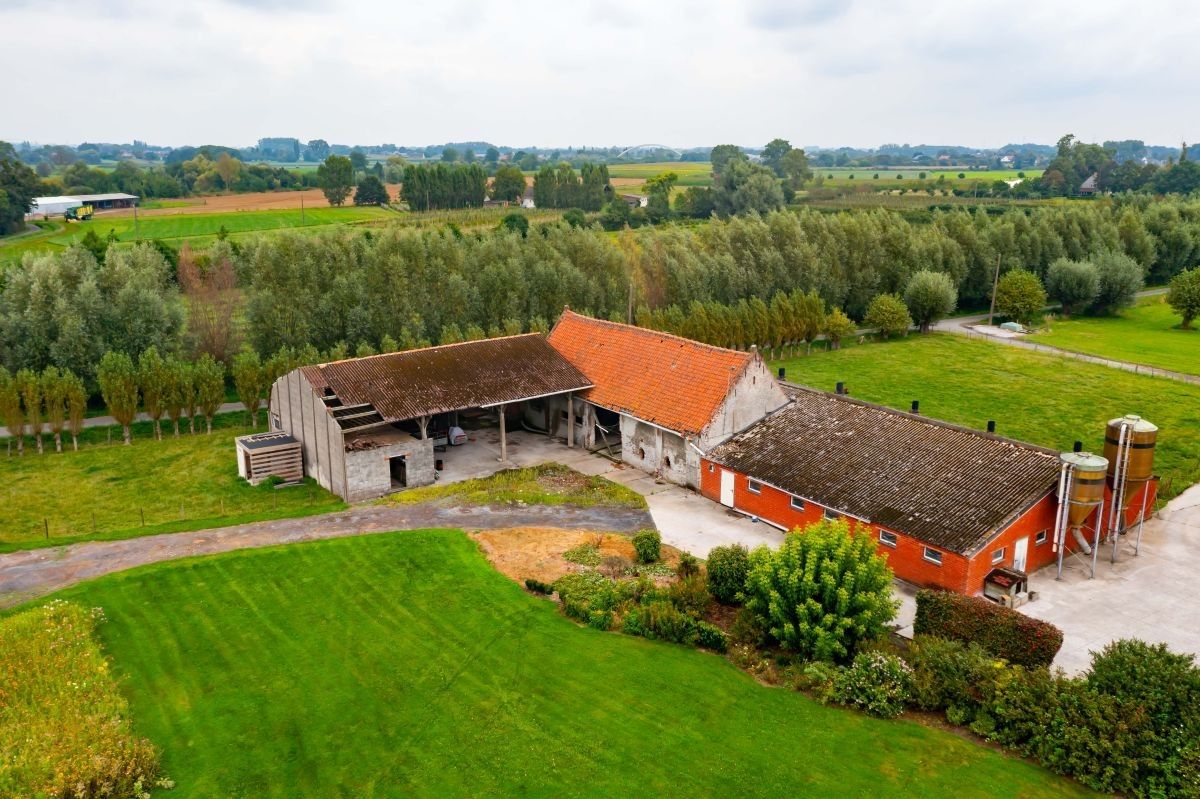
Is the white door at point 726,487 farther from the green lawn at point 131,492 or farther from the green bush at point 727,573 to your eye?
the green lawn at point 131,492

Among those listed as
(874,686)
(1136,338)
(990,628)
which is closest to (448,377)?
(874,686)

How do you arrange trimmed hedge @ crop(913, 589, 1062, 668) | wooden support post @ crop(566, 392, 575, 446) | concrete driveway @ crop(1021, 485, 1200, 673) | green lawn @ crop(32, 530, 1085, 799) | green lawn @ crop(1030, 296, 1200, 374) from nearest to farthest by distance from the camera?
green lawn @ crop(32, 530, 1085, 799) < trimmed hedge @ crop(913, 589, 1062, 668) < concrete driveway @ crop(1021, 485, 1200, 673) < wooden support post @ crop(566, 392, 575, 446) < green lawn @ crop(1030, 296, 1200, 374)

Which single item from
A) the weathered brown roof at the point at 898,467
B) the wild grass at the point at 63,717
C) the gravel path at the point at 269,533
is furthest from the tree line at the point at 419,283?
the wild grass at the point at 63,717

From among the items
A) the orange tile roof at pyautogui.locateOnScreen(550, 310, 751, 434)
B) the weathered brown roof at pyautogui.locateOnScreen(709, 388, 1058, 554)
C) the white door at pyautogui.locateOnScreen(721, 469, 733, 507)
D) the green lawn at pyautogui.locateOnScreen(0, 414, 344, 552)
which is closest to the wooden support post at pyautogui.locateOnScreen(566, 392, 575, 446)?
the orange tile roof at pyautogui.locateOnScreen(550, 310, 751, 434)

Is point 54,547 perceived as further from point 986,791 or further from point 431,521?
point 986,791

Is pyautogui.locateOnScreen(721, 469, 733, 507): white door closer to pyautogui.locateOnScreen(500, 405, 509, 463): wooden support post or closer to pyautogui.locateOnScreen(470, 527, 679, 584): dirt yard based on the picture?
pyautogui.locateOnScreen(470, 527, 679, 584): dirt yard

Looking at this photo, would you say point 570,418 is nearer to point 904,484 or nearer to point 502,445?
point 502,445
